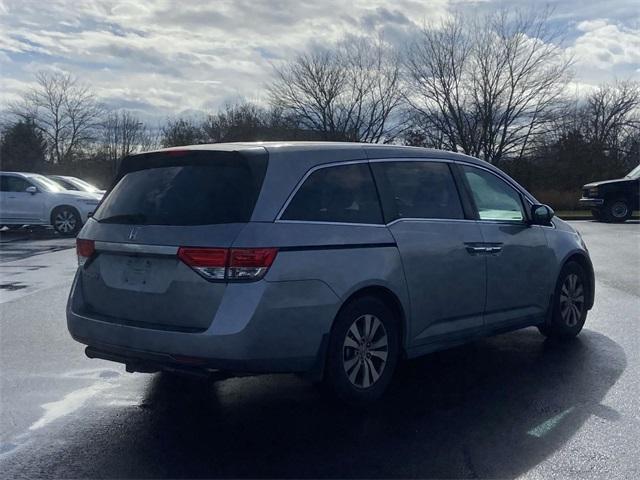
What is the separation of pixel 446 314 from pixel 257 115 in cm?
Result: 4607

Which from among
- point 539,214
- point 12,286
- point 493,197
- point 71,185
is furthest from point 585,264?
point 71,185

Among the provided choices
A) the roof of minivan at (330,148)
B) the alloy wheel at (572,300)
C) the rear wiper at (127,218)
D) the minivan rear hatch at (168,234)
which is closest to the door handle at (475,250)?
the roof of minivan at (330,148)

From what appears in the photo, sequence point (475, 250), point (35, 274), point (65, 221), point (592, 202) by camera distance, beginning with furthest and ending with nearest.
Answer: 1. point (592, 202)
2. point (65, 221)
3. point (35, 274)
4. point (475, 250)

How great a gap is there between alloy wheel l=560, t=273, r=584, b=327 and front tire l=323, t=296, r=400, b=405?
247cm

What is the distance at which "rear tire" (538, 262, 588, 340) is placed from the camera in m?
7.09

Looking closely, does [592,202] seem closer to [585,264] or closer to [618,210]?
[618,210]

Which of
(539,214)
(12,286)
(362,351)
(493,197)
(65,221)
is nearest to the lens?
(362,351)

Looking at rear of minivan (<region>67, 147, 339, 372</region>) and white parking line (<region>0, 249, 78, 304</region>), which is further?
white parking line (<region>0, 249, 78, 304</region>)

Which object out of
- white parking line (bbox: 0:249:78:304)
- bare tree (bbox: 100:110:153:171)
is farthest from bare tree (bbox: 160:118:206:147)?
white parking line (bbox: 0:249:78:304)

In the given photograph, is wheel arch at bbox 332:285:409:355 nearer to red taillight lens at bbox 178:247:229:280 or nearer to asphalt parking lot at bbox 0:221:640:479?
asphalt parking lot at bbox 0:221:640:479

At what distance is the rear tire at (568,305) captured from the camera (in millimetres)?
7090

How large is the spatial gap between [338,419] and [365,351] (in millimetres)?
485

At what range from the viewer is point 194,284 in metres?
4.54

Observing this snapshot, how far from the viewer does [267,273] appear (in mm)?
4500
